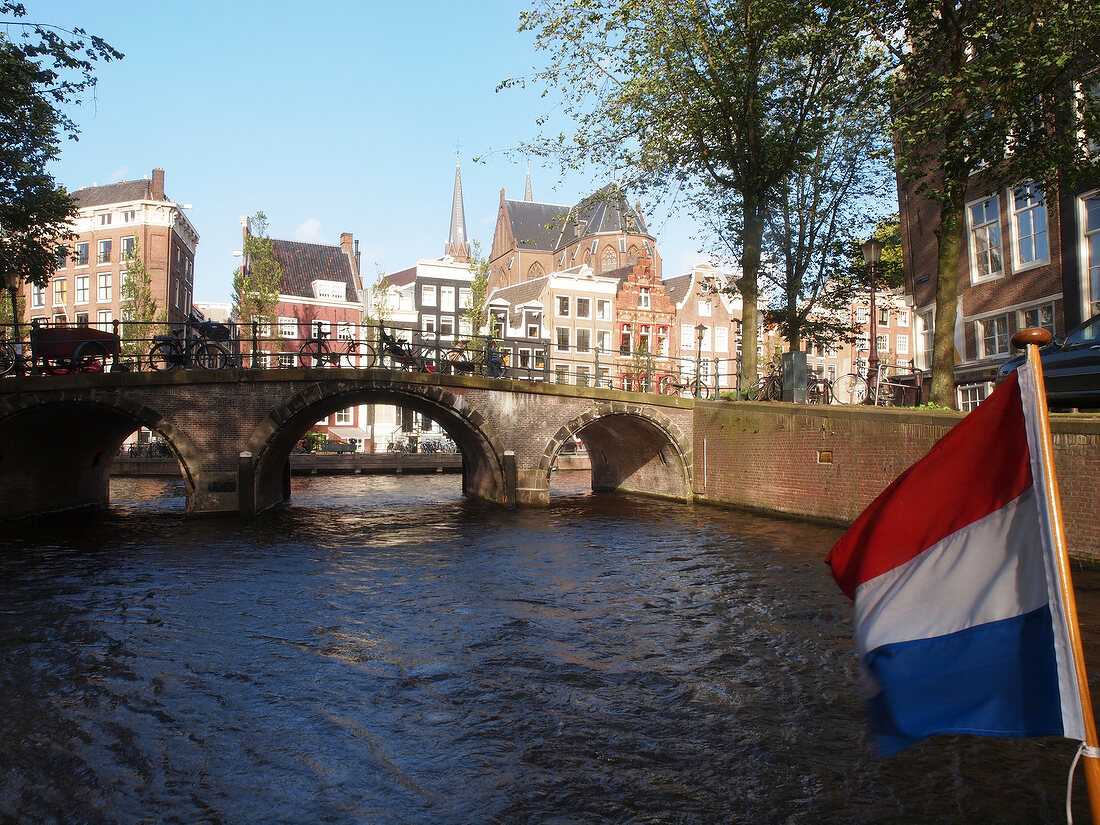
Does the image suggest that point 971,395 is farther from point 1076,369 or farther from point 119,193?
point 119,193

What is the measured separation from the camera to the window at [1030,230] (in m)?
20.5

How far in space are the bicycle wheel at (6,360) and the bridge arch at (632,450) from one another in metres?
11.2

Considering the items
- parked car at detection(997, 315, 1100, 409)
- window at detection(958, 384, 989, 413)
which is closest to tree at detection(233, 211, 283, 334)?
window at detection(958, 384, 989, 413)

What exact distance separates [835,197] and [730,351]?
32.8m

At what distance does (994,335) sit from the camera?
2291 centimetres

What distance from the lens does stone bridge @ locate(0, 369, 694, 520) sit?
697 inches

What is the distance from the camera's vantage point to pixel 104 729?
19.5 ft

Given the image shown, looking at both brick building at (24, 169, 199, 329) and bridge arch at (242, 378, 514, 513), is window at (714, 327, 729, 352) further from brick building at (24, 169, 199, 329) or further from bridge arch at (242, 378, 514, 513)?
bridge arch at (242, 378, 514, 513)

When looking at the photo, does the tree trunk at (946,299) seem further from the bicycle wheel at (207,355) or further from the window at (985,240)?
the bicycle wheel at (207,355)

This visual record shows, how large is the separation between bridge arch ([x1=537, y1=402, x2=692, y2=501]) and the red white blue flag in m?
17.3

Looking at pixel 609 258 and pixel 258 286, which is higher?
pixel 609 258

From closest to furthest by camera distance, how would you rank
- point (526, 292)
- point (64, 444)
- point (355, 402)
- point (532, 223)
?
point (64, 444)
point (355, 402)
point (526, 292)
point (532, 223)

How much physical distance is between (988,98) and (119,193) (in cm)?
4935

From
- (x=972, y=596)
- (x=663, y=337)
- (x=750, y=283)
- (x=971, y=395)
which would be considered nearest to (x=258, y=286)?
(x=663, y=337)
